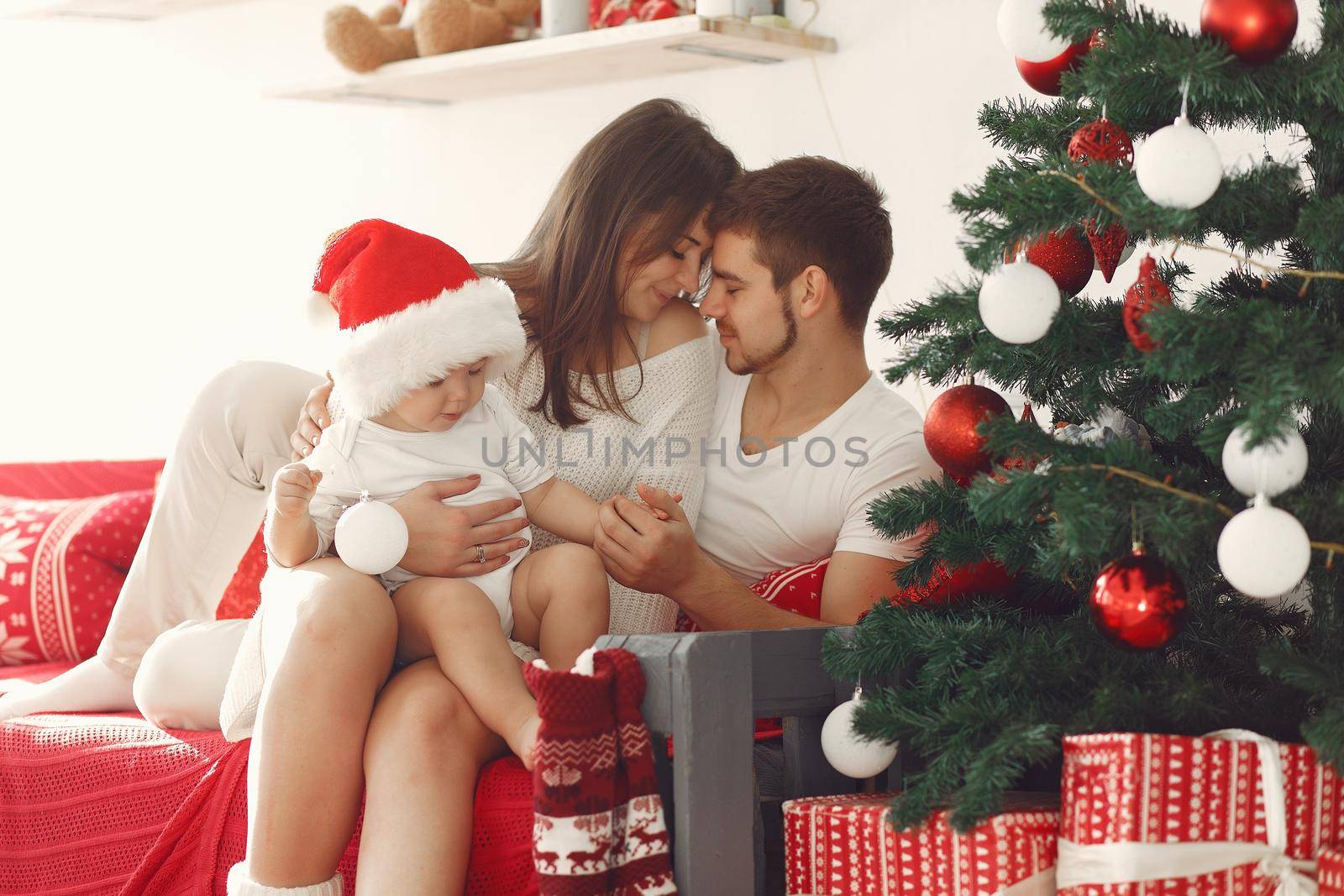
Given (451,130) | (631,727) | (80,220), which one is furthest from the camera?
(80,220)

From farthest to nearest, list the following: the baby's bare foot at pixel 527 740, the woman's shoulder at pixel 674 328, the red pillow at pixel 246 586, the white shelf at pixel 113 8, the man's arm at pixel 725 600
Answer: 1. the white shelf at pixel 113 8
2. the red pillow at pixel 246 586
3. the woman's shoulder at pixel 674 328
4. the man's arm at pixel 725 600
5. the baby's bare foot at pixel 527 740

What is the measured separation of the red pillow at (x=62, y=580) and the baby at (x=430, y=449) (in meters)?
0.94

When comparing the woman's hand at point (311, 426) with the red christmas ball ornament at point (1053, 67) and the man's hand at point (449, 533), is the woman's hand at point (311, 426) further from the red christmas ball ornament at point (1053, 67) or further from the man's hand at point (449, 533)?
the red christmas ball ornament at point (1053, 67)

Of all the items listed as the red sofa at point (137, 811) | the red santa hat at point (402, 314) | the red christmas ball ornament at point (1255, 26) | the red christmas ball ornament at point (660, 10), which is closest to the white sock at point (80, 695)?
the red sofa at point (137, 811)

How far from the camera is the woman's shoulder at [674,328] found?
1868mm

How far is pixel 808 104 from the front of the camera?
95.6 inches

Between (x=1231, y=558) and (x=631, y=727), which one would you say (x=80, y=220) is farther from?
(x=1231, y=558)

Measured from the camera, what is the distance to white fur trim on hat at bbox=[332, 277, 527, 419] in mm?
1527

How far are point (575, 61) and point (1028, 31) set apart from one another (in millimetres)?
1406

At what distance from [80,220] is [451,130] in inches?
48.2

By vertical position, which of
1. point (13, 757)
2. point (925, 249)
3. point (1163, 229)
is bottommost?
point (13, 757)

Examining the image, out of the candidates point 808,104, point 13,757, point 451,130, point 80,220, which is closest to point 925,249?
point 808,104

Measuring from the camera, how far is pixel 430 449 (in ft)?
5.33

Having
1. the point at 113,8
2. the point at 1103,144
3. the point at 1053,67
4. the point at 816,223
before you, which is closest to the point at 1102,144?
the point at 1103,144
